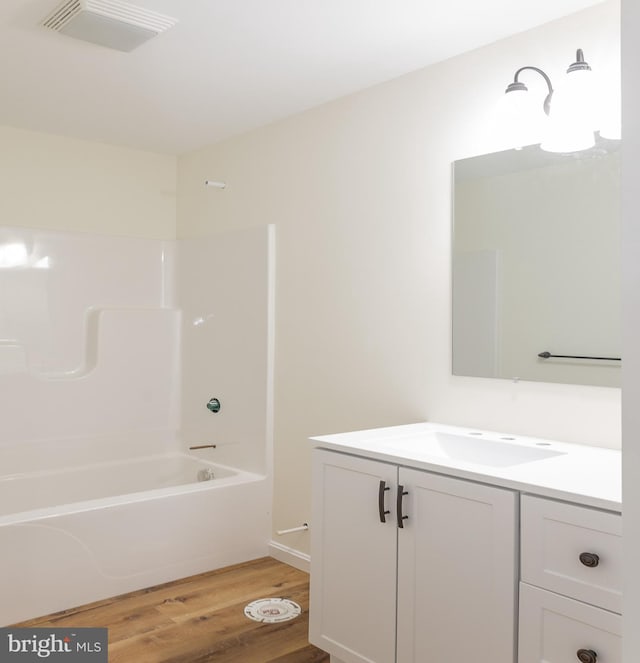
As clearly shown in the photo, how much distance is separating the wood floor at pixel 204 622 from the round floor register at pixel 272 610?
3 centimetres

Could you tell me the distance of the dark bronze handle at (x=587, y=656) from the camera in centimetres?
162

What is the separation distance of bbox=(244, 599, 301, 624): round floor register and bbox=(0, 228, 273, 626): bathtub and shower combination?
48cm

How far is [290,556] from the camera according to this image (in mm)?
3475

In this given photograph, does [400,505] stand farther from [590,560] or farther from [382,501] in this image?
[590,560]

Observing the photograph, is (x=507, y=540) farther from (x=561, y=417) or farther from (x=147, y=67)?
(x=147, y=67)

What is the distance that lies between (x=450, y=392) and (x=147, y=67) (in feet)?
5.95

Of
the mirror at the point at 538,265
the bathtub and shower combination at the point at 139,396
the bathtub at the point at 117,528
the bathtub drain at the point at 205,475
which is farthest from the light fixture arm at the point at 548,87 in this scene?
the bathtub drain at the point at 205,475

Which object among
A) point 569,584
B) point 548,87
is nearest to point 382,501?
point 569,584

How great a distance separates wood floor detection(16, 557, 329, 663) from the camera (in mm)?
2529

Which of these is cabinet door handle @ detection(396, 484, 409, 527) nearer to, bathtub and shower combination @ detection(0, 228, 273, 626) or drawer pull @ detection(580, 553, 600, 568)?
drawer pull @ detection(580, 553, 600, 568)

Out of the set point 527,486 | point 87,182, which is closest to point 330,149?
point 87,182

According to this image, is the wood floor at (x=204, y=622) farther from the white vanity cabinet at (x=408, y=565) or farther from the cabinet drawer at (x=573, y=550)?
the cabinet drawer at (x=573, y=550)

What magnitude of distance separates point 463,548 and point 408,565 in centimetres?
24

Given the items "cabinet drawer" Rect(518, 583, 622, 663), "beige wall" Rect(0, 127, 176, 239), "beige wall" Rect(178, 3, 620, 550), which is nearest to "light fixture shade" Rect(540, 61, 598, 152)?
"beige wall" Rect(178, 3, 620, 550)
